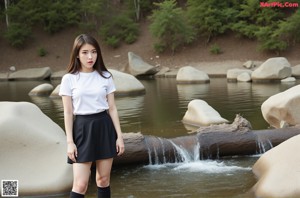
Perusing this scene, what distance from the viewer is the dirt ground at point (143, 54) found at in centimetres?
3300

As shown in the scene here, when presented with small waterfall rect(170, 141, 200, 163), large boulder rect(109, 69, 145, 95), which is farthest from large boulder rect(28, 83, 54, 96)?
small waterfall rect(170, 141, 200, 163)

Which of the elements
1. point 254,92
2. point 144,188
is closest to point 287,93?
point 144,188

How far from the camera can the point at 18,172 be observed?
21.8 ft

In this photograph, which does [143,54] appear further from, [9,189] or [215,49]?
[9,189]

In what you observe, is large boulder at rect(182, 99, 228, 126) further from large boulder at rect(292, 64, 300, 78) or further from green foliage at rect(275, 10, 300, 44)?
green foliage at rect(275, 10, 300, 44)

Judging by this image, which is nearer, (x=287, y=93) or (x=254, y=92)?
(x=287, y=93)

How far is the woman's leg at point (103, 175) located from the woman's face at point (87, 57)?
0.79 m

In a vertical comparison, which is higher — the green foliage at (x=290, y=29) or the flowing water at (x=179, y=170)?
the green foliage at (x=290, y=29)

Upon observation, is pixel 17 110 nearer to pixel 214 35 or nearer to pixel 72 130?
pixel 72 130

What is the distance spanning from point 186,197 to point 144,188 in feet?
2.51

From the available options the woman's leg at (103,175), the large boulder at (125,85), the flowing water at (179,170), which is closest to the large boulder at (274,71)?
the large boulder at (125,85)

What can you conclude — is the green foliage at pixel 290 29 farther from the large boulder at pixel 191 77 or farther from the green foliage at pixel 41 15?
the green foliage at pixel 41 15

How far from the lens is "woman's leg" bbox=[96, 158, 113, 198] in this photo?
4062mm

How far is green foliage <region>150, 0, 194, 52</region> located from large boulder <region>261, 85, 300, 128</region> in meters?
24.0
